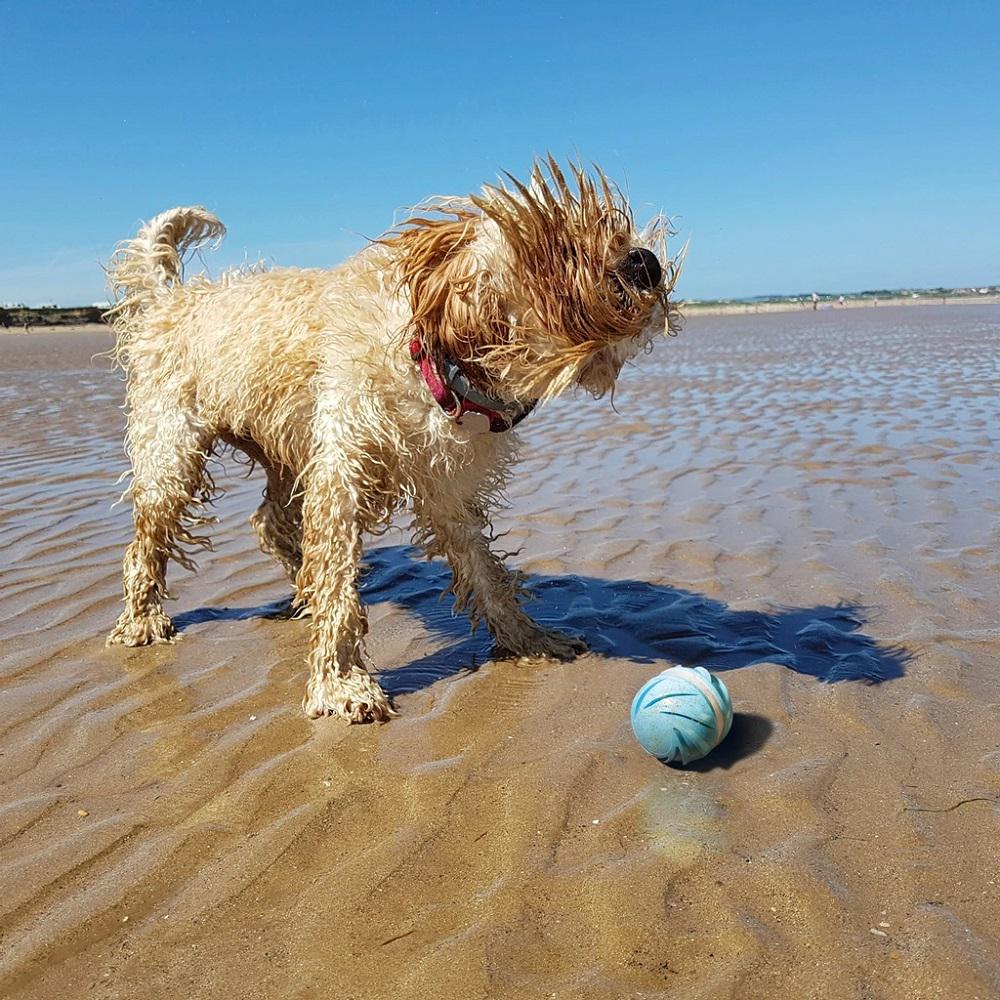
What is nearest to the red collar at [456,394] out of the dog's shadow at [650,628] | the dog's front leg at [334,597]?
the dog's front leg at [334,597]

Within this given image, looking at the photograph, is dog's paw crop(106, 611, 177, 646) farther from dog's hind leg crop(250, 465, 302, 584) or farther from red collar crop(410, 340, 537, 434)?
red collar crop(410, 340, 537, 434)

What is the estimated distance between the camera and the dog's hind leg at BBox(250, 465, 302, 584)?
6.18 metres

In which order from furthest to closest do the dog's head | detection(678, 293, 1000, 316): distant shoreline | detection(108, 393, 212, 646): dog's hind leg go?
detection(678, 293, 1000, 316): distant shoreline → detection(108, 393, 212, 646): dog's hind leg → the dog's head

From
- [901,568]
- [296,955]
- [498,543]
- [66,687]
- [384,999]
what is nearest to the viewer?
[384,999]

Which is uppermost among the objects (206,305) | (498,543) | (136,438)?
(206,305)

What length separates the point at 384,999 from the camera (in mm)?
2555

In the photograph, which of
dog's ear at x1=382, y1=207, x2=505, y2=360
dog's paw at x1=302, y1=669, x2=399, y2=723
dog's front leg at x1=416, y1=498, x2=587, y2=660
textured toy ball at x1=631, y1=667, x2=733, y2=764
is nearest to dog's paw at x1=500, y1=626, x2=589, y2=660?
dog's front leg at x1=416, y1=498, x2=587, y2=660

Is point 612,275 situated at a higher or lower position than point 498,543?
higher

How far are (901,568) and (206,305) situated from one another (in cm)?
445

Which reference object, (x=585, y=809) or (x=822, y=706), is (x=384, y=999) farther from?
(x=822, y=706)

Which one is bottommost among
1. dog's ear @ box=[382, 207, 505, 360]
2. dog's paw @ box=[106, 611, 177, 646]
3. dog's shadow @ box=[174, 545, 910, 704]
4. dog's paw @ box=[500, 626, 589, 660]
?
dog's shadow @ box=[174, 545, 910, 704]

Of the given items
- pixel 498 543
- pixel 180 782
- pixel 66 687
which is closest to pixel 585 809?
pixel 180 782

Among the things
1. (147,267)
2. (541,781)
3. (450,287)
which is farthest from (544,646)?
(147,267)

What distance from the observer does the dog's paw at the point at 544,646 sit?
5008mm
